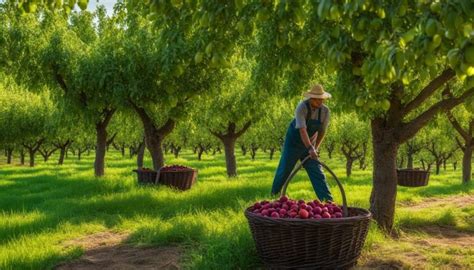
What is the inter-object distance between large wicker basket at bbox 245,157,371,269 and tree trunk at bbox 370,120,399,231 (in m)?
2.73

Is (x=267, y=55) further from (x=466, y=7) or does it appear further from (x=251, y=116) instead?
(x=251, y=116)

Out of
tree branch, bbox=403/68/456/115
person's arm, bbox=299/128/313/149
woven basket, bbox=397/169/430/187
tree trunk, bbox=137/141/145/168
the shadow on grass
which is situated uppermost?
tree branch, bbox=403/68/456/115

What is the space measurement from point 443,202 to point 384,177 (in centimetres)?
693

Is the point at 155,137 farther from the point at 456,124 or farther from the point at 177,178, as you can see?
the point at 456,124

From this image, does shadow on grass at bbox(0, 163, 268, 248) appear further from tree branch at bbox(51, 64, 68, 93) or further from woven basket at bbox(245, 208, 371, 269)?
woven basket at bbox(245, 208, 371, 269)

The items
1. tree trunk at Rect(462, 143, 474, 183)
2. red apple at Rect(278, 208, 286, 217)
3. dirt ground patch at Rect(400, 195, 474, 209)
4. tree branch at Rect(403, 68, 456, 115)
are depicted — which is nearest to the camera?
red apple at Rect(278, 208, 286, 217)

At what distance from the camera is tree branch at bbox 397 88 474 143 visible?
7.86m

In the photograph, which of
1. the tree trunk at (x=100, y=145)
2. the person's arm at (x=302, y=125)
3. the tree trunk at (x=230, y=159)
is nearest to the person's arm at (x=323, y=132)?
the person's arm at (x=302, y=125)

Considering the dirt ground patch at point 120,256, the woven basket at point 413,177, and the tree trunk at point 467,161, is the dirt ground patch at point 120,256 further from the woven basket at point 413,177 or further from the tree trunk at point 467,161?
the tree trunk at point 467,161

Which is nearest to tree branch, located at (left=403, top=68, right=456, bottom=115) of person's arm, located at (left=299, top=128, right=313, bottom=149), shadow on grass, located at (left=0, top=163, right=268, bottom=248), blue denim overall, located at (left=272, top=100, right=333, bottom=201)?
blue denim overall, located at (left=272, top=100, right=333, bottom=201)

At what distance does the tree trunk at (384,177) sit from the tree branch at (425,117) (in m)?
0.20

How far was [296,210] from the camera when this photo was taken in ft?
19.1

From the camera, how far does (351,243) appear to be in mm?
5742

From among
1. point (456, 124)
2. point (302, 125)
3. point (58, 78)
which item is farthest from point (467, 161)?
point (58, 78)
